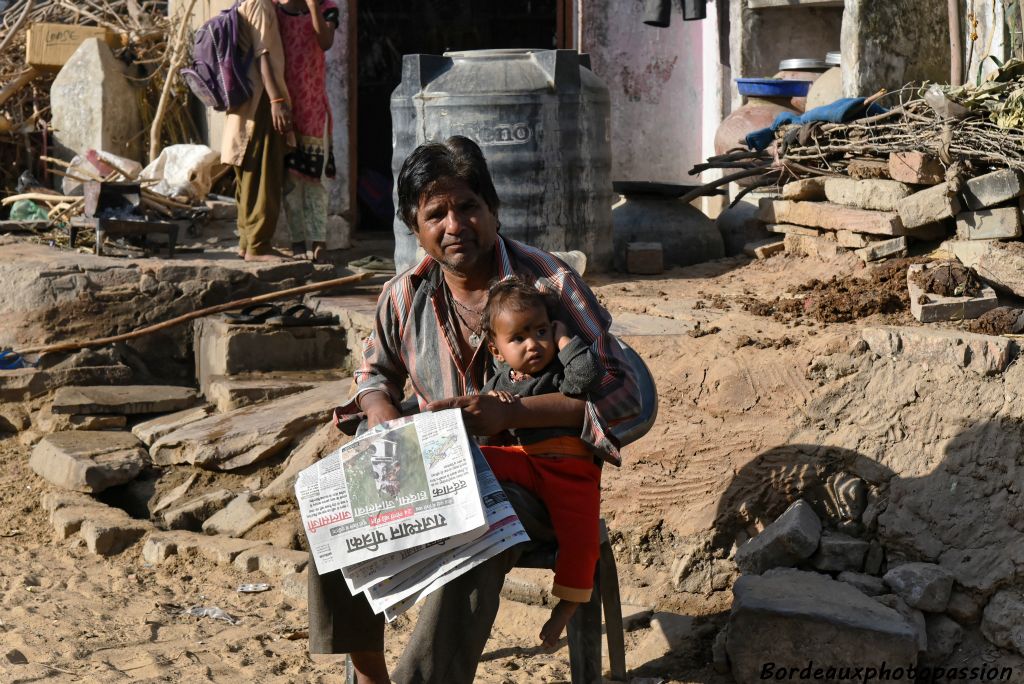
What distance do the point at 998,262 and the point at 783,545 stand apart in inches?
76.9

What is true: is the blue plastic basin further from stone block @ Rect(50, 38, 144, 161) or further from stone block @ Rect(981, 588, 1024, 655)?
stone block @ Rect(50, 38, 144, 161)

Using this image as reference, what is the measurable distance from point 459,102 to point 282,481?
2394 mm

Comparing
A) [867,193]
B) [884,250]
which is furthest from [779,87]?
[884,250]

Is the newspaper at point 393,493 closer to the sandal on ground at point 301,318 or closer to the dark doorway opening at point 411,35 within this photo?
the sandal on ground at point 301,318

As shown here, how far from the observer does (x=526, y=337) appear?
272cm

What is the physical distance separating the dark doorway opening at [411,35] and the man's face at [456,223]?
822cm

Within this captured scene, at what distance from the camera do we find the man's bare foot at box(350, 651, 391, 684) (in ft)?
9.00

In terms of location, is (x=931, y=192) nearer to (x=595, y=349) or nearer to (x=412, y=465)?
(x=595, y=349)

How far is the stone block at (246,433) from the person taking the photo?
5.01 metres

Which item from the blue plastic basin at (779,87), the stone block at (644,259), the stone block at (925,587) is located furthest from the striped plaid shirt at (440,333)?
the blue plastic basin at (779,87)

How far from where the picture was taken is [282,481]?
15.5 feet

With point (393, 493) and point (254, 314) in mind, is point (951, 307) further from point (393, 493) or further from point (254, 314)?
point (254, 314)

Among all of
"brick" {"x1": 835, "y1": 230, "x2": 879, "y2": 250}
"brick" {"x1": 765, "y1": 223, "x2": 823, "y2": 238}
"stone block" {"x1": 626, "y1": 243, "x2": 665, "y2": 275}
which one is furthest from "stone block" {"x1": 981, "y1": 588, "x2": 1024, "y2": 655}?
"stone block" {"x1": 626, "y1": 243, "x2": 665, "y2": 275}

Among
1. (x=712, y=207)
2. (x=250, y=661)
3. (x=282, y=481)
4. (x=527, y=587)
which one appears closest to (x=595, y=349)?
(x=527, y=587)
